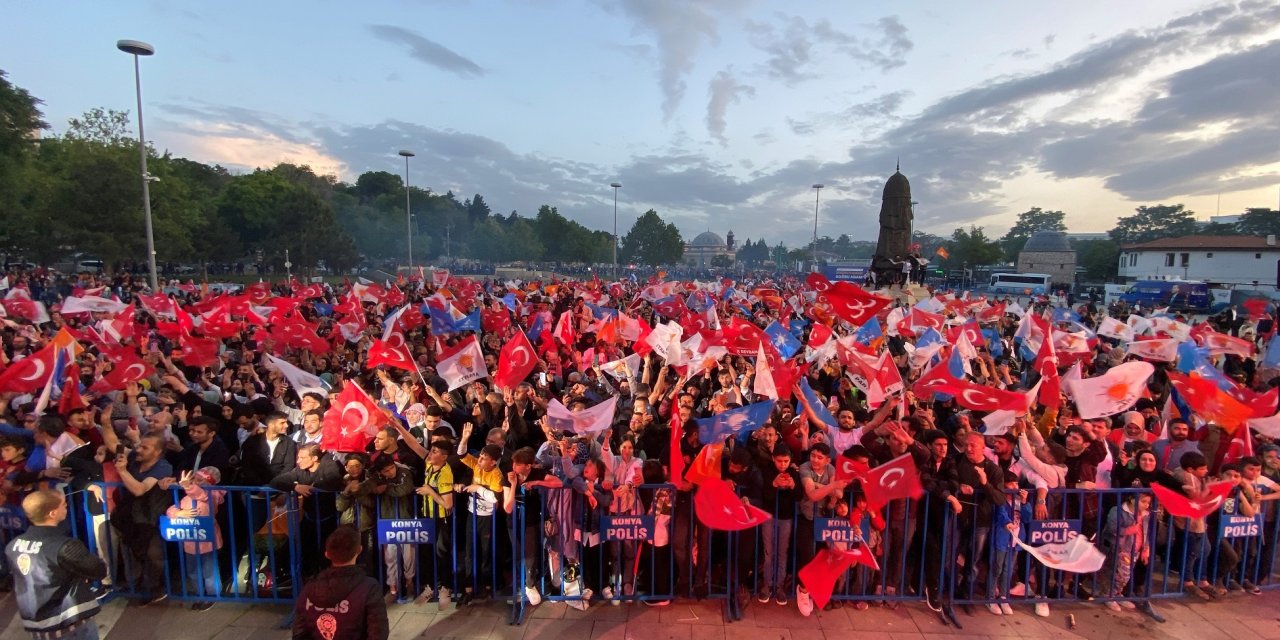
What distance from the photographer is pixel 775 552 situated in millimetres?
5230

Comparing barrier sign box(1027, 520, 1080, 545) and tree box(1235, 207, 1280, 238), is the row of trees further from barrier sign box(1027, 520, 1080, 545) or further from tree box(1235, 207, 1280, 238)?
tree box(1235, 207, 1280, 238)

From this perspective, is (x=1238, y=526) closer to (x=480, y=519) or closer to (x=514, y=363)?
(x=480, y=519)

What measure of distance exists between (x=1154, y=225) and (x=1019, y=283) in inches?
2345

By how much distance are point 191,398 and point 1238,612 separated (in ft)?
34.8

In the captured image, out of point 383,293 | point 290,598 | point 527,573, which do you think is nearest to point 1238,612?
point 527,573

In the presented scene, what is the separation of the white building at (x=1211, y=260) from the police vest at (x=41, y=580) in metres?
74.1

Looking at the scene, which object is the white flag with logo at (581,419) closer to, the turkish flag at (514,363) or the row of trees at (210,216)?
the turkish flag at (514,363)

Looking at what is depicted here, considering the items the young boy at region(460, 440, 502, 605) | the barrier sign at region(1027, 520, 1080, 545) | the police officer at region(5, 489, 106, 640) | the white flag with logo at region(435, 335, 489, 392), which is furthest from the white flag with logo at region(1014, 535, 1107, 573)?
the police officer at region(5, 489, 106, 640)

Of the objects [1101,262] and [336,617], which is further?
[1101,262]

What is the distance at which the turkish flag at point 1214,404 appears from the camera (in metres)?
5.96

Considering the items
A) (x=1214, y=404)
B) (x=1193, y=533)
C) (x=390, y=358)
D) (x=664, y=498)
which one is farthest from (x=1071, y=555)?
(x=390, y=358)

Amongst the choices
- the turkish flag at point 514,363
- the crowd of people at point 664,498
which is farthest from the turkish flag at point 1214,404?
the turkish flag at point 514,363

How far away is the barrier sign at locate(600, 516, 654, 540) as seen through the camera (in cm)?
500

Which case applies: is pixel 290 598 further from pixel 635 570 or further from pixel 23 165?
pixel 23 165
